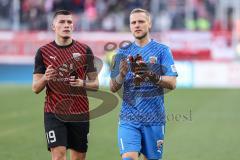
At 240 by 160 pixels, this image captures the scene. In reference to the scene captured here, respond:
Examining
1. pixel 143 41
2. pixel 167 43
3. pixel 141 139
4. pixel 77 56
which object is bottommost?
pixel 141 139

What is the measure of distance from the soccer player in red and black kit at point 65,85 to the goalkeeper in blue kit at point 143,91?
707 mm

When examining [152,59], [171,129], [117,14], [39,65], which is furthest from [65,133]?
[117,14]

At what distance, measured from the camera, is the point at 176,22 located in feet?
110

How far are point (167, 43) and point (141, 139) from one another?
75.3ft

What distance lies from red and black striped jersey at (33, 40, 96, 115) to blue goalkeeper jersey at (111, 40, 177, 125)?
77 cm

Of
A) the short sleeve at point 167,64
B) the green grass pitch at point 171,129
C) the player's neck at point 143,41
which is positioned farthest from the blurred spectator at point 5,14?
the short sleeve at point 167,64

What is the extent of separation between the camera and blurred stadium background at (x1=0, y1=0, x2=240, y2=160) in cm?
2047

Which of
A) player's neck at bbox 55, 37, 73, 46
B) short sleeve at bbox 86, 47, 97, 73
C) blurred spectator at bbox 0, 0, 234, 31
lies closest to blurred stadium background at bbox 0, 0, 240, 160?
blurred spectator at bbox 0, 0, 234, 31

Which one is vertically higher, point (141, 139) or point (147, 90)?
point (147, 90)

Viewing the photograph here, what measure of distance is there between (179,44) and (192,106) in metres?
10.2

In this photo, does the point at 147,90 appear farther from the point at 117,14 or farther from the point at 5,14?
the point at 117,14

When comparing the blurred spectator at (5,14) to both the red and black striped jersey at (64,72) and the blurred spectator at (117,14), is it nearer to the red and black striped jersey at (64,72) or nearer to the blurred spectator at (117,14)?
the blurred spectator at (117,14)

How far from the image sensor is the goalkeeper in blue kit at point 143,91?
28.1ft

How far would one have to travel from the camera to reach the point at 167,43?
31484mm
